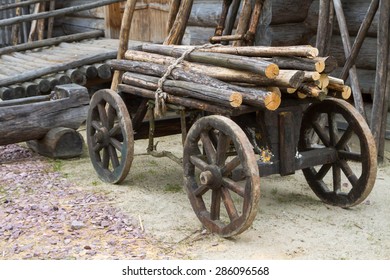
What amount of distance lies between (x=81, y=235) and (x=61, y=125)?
2416mm

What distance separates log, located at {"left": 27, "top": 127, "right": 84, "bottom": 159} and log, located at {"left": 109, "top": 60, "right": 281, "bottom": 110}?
1.16 meters

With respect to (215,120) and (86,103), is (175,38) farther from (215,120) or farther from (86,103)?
(215,120)

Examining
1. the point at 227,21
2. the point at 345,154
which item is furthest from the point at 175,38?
the point at 345,154

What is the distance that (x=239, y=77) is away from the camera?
15.0 feet

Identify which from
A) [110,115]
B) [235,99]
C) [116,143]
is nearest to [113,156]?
[116,143]

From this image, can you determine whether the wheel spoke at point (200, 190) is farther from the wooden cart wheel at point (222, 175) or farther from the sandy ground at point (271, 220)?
the sandy ground at point (271, 220)

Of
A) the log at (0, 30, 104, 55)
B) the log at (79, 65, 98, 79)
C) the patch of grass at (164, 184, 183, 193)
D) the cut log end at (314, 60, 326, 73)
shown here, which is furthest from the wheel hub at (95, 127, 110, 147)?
the log at (0, 30, 104, 55)

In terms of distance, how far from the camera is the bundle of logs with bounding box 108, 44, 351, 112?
14.3ft

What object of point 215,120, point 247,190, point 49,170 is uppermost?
point 215,120

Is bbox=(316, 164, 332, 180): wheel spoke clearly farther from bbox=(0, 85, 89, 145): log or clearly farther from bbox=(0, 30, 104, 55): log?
bbox=(0, 30, 104, 55): log

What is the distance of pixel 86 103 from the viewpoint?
688cm

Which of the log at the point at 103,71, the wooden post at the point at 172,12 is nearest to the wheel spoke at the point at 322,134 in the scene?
the wooden post at the point at 172,12

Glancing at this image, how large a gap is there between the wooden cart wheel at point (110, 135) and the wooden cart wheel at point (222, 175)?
84 centimetres

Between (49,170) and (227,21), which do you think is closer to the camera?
(49,170)
